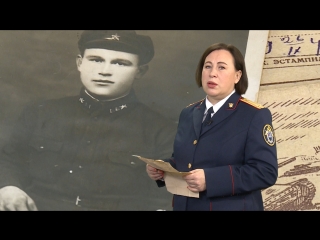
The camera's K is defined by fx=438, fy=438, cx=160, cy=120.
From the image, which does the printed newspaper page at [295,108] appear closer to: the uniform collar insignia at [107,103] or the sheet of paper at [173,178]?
the uniform collar insignia at [107,103]

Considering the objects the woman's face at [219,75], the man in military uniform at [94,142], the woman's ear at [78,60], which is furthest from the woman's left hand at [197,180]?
the woman's ear at [78,60]

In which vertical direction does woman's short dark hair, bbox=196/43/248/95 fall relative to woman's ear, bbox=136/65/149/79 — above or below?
below

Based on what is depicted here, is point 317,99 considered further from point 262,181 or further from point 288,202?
point 262,181

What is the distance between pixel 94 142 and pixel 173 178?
1.64m

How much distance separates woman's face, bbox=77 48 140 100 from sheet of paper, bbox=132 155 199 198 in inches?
64.5

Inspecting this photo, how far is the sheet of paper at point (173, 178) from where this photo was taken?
71.4 inches

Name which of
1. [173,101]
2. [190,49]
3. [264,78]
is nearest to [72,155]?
[173,101]

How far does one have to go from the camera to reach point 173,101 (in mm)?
3500

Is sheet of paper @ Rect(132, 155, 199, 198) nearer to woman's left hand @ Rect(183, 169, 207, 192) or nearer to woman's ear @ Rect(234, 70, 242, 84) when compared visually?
woman's left hand @ Rect(183, 169, 207, 192)

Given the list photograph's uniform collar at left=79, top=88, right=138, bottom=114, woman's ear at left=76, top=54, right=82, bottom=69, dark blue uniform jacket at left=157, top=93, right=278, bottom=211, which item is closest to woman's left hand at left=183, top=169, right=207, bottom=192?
dark blue uniform jacket at left=157, top=93, right=278, bottom=211

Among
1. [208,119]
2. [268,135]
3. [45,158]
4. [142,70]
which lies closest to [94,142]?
[45,158]

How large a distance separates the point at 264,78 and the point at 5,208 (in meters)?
2.27

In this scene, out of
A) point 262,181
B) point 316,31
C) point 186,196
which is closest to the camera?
point 262,181

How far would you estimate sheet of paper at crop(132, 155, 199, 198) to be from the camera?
71.4 inches
